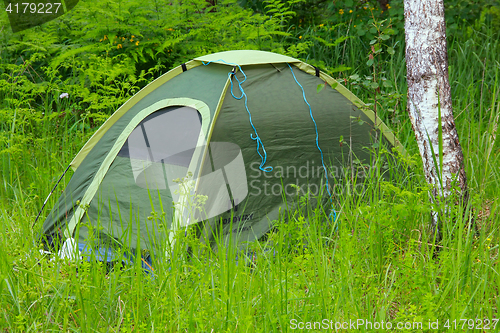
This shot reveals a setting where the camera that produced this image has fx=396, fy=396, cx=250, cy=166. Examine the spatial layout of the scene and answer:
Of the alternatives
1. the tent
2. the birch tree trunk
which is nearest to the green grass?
the birch tree trunk

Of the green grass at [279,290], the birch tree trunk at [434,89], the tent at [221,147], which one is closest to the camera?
the green grass at [279,290]

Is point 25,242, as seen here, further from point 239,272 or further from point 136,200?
→ point 239,272

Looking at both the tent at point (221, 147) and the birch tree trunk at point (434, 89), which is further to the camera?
the tent at point (221, 147)

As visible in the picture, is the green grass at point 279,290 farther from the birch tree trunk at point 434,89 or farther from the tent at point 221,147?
the tent at point 221,147

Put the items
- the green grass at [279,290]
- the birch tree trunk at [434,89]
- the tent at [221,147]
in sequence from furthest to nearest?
1. the tent at [221,147]
2. the birch tree trunk at [434,89]
3. the green grass at [279,290]

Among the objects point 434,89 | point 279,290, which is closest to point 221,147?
point 279,290

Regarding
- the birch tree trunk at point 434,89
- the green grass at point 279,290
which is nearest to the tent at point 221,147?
the birch tree trunk at point 434,89

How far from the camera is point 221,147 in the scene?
2.69 metres

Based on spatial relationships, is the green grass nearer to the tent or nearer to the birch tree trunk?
the birch tree trunk

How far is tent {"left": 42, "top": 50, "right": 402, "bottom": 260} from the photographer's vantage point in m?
2.65

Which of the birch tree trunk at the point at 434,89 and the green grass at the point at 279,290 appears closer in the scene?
the green grass at the point at 279,290

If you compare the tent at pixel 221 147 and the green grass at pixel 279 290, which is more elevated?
the tent at pixel 221 147

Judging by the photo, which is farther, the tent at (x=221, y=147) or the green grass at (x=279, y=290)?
the tent at (x=221, y=147)

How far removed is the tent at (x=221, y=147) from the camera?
2.65 m
